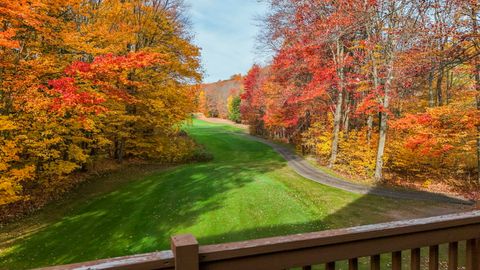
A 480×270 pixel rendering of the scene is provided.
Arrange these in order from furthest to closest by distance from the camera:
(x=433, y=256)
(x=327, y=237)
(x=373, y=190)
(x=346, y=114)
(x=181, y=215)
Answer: (x=346, y=114)
(x=373, y=190)
(x=181, y=215)
(x=433, y=256)
(x=327, y=237)

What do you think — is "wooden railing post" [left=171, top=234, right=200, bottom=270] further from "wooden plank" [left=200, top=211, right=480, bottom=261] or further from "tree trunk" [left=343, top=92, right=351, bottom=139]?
"tree trunk" [left=343, top=92, right=351, bottom=139]

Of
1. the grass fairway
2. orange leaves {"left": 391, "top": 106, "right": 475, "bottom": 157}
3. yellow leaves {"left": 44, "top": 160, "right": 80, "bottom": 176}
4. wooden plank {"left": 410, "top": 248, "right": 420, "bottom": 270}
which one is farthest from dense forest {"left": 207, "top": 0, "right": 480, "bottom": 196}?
yellow leaves {"left": 44, "top": 160, "right": 80, "bottom": 176}

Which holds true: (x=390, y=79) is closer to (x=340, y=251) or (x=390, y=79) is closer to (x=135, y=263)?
(x=340, y=251)

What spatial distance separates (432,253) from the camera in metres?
2.14

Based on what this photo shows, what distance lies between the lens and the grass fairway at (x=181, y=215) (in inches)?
369

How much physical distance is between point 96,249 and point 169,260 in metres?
8.95

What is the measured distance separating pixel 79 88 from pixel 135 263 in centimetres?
1249

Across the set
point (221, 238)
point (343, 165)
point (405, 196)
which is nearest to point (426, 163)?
point (343, 165)

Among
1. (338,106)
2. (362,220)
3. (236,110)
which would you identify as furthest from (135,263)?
(236,110)

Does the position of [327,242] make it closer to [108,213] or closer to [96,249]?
[96,249]

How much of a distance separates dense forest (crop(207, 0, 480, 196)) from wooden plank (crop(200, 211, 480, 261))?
827 cm

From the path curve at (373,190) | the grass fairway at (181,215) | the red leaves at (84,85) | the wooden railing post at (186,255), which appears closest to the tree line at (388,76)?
the path curve at (373,190)

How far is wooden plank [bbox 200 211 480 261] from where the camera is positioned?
63.3 inches

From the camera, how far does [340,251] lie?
1835 mm
